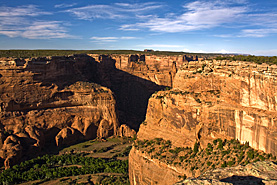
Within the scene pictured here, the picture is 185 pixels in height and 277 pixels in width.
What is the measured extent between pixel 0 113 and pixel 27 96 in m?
4.80

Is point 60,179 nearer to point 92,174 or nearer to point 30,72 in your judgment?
point 92,174

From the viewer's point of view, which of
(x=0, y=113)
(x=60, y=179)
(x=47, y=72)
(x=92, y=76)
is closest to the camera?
(x=60, y=179)

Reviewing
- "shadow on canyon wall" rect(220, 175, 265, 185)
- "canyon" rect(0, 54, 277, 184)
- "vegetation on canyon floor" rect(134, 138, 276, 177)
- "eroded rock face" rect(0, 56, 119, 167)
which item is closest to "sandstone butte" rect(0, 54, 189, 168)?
"eroded rock face" rect(0, 56, 119, 167)

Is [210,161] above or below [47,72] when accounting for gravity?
below

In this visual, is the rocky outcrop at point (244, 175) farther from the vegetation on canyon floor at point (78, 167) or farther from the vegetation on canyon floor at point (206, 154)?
the vegetation on canyon floor at point (78, 167)

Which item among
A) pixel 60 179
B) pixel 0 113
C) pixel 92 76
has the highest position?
pixel 92 76

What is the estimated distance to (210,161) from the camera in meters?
22.7

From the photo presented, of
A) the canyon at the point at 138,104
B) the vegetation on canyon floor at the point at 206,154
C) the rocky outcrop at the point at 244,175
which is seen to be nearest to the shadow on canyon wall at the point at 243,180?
the rocky outcrop at the point at 244,175

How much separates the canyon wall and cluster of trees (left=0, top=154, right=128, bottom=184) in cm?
962

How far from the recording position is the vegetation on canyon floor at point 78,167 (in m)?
33.9

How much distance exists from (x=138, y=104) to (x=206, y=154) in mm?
42219

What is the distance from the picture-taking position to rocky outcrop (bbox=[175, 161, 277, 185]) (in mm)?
10203

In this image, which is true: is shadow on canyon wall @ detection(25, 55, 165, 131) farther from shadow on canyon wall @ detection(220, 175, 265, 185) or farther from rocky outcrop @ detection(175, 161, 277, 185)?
shadow on canyon wall @ detection(220, 175, 265, 185)

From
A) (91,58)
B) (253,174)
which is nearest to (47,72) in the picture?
(91,58)
